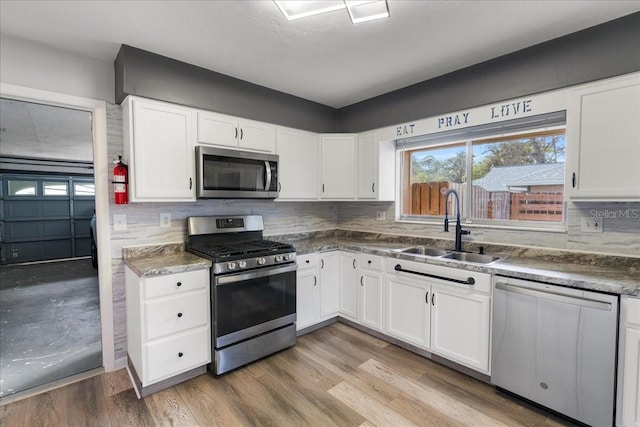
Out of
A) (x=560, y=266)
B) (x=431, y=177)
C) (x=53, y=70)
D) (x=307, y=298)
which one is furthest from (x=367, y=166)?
(x=53, y=70)

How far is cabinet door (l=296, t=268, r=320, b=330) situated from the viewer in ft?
9.61

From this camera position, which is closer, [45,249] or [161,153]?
[161,153]

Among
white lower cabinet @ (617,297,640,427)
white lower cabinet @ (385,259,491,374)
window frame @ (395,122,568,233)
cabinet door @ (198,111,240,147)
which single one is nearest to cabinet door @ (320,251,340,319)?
white lower cabinet @ (385,259,491,374)

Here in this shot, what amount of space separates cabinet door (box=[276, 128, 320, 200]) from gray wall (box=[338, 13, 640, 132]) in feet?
2.81

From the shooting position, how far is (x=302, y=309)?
116 inches

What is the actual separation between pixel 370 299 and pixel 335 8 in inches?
94.9

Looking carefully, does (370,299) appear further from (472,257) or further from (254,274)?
(254,274)

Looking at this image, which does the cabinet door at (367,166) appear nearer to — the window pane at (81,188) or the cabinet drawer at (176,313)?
the cabinet drawer at (176,313)

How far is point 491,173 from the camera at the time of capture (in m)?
2.77

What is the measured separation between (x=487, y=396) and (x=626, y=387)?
75 centimetres

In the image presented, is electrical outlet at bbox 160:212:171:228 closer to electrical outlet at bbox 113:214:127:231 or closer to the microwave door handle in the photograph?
electrical outlet at bbox 113:214:127:231

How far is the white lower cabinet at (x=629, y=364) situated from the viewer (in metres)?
1.56

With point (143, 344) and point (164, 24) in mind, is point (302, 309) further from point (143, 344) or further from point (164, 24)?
point (164, 24)

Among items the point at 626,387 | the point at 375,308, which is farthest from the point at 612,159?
the point at 375,308
